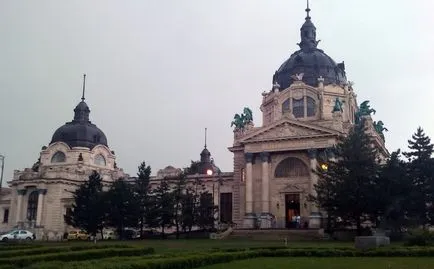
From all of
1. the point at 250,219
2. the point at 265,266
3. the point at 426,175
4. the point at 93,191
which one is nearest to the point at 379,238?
the point at 265,266

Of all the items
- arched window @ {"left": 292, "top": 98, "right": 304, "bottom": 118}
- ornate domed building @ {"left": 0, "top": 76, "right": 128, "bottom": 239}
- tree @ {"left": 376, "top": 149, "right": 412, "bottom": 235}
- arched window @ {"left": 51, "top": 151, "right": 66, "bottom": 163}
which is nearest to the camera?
tree @ {"left": 376, "top": 149, "right": 412, "bottom": 235}

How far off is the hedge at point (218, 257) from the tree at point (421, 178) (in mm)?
20453

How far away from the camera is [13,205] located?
8481 cm

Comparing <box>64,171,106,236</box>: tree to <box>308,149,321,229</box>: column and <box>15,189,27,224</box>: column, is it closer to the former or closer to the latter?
<box>15,189,27,224</box>: column

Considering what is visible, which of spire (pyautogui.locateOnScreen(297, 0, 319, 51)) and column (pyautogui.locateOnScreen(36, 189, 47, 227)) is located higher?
spire (pyautogui.locateOnScreen(297, 0, 319, 51))

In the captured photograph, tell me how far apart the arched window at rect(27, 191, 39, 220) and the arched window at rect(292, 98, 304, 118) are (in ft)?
146

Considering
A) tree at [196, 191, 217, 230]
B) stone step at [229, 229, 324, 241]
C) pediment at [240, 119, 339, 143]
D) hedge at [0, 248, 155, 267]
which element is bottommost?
hedge at [0, 248, 155, 267]

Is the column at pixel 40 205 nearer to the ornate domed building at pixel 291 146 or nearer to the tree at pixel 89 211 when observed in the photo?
the tree at pixel 89 211

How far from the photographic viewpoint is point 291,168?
65750mm

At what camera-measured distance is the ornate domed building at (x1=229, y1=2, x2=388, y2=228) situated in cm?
6288

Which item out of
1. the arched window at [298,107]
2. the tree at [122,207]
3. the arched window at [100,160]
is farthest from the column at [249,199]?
the arched window at [100,160]

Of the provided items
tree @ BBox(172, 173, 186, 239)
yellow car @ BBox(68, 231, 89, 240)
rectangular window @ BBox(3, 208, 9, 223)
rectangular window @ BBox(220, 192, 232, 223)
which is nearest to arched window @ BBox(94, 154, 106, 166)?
rectangular window @ BBox(3, 208, 9, 223)

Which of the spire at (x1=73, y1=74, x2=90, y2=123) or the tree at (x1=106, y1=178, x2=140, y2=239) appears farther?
the spire at (x1=73, y1=74, x2=90, y2=123)

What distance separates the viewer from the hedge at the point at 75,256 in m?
21.3
